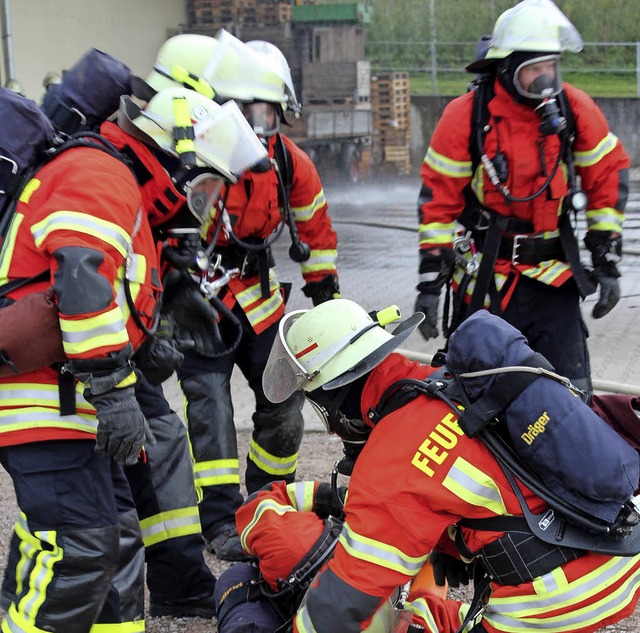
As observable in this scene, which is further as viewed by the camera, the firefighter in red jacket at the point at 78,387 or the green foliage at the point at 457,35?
the green foliage at the point at 457,35

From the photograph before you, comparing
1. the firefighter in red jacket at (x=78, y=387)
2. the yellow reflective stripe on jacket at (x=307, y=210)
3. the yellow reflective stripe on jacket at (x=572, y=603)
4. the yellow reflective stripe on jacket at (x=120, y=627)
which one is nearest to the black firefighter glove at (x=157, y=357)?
the firefighter in red jacket at (x=78, y=387)

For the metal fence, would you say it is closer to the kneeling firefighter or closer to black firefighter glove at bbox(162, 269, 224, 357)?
black firefighter glove at bbox(162, 269, 224, 357)

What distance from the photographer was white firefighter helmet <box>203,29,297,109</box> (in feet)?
13.7

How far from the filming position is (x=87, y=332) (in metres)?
2.75

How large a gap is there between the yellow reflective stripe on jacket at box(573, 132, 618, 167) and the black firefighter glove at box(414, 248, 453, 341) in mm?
648

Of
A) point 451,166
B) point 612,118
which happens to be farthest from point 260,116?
point 612,118

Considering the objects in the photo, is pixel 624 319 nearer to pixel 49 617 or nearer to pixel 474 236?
pixel 474 236

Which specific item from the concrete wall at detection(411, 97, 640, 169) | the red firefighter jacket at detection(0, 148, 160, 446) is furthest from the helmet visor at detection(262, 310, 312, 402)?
the concrete wall at detection(411, 97, 640, 169)

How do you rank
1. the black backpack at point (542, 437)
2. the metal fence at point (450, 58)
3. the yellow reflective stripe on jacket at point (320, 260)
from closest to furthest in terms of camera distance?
1. the black backpack at point (542, 437)
2. the yellow reflective stripe on jacket at point (320, 260)
3. the metal fence at point (450, 58)

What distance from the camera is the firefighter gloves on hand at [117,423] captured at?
2.80 m

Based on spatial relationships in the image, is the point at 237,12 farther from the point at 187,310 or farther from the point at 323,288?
the point at 187,310

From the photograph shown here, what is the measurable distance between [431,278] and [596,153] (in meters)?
0.84

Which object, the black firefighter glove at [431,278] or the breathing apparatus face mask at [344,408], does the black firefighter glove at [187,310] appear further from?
the black firefighter glove at [431,278]

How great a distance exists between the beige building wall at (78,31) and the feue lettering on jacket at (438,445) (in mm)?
10475
